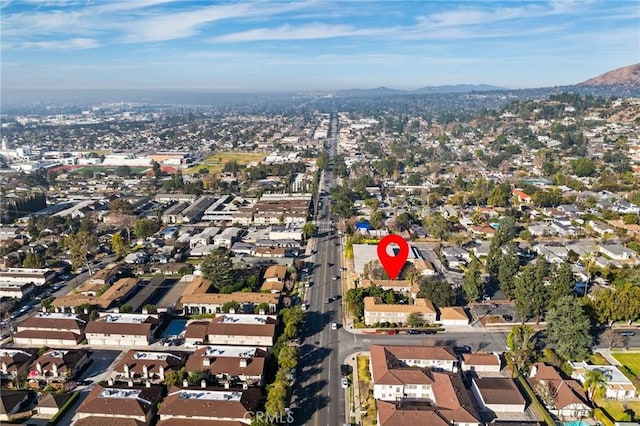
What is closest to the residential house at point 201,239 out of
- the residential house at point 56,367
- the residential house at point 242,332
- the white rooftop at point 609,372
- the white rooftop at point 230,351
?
the residential house at point 242,332

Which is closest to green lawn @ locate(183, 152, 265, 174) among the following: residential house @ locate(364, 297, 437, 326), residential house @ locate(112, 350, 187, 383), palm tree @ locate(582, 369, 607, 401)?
residential house @ locate(364, 297, 437, 326)

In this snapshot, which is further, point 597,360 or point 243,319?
point 243,319

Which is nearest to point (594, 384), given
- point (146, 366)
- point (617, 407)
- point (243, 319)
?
point (617, 407)

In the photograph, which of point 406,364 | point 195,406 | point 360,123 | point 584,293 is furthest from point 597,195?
point 360,123

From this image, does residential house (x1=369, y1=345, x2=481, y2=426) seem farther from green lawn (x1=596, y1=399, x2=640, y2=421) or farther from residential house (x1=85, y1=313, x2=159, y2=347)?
residential house (x1=85, y1=313, x2=159, y2=347)

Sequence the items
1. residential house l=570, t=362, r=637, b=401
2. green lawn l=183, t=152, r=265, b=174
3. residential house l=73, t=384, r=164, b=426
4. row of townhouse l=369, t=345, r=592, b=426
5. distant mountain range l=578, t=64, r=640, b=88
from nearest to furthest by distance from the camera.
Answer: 1. row of townhouse l=369, t=345, r=592, b=426
2. residential house l=73, t=384, r=164, b=426
3. residential house l=570, t=362, r=637, b=401
4. green lawn l=183, t=152, r=265, b=174
5. distant mountain range l=578, t=64, r=640, b=88

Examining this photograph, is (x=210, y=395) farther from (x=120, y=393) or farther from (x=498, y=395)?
(x=498, y=395)
